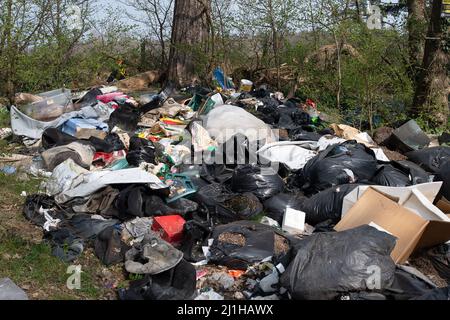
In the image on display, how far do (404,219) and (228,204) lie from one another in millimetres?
1457

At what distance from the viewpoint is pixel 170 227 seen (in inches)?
147

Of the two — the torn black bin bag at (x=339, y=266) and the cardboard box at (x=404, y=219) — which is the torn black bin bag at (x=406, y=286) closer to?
the torn black bin bag at (x=339, y=266)

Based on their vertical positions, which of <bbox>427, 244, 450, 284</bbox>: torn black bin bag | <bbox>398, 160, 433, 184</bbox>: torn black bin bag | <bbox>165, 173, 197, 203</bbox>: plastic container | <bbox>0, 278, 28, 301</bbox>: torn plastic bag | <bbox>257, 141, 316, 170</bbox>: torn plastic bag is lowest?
<bbox>427, 244, 450, 284</bbox>: torn black bin bag

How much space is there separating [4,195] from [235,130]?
8.40ft

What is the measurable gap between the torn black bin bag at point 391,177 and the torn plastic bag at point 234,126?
1483mm

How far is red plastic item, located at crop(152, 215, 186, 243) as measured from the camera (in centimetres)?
370

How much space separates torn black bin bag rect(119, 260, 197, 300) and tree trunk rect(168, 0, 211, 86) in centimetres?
614

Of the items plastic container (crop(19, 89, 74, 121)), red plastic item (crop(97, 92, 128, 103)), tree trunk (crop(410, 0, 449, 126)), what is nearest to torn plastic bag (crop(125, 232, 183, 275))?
plastic container (crop(19, 89, 74, 121))

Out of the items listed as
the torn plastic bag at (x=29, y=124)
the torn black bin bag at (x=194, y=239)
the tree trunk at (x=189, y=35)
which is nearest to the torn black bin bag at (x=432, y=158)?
the torn black bin bag at (x=194, y=239)

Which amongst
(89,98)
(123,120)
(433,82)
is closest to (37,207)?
(123,120)

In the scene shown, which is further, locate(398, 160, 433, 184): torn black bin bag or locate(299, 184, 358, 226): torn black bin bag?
locate(398, 160, 433, 184): torn black bin bag

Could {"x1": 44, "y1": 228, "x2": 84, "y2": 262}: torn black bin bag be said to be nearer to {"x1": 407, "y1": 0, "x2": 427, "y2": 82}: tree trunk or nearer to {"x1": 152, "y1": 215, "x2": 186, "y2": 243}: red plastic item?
{"x1": 152, "y1": 215, "x2": 186, "y2": 243}: red plastic item

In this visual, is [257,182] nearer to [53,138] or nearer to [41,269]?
[41,269]
